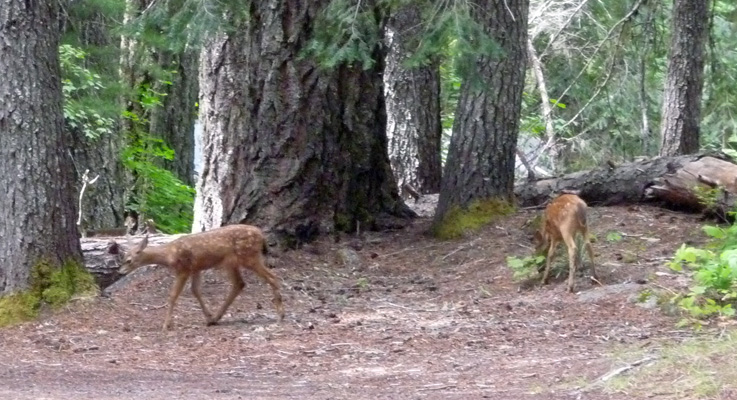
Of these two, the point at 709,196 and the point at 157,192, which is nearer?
the point at 709,196

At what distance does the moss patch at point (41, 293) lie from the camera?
32.7 feet

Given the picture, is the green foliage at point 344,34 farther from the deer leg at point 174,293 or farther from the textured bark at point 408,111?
the textured bark at point 408,111

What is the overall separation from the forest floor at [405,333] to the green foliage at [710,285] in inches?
8.1

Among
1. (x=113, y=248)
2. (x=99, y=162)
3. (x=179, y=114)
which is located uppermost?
(x=179, y=114)

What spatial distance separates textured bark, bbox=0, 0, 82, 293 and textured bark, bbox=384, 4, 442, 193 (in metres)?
6.49

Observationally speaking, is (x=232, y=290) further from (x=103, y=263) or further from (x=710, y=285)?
(x=710, y=285)

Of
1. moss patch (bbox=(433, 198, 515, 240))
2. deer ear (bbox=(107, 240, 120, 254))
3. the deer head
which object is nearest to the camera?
the deer head

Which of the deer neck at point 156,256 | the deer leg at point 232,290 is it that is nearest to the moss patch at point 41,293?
the deer neck at point 156,256

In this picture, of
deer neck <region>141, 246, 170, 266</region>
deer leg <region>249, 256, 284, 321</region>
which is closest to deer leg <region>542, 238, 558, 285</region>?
deer leg <region>249, 256, 284, 321</region>

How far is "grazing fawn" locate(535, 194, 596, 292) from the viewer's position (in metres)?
10.2

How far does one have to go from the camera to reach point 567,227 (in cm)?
1029

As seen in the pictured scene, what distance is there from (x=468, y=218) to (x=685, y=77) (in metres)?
5.63

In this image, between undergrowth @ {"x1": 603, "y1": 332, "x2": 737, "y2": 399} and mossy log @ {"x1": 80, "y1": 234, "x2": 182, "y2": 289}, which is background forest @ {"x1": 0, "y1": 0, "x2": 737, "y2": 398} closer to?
undergrowth @ {"x1": 603, "y1": 332, "x2": 737, "y2": 399}

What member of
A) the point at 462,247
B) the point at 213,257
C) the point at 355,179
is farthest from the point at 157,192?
the point at 213,257
